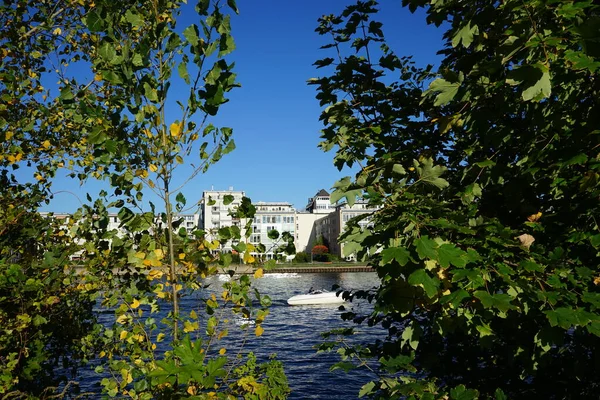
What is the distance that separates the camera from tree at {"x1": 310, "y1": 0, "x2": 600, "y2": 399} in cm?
230

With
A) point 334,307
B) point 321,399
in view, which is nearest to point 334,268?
point 334,307

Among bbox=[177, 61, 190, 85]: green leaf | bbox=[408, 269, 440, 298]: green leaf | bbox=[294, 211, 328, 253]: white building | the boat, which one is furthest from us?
bbox=[294, 211, 328, 253]: white building

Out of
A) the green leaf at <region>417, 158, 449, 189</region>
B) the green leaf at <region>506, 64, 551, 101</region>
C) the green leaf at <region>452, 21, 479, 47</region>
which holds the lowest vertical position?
the green leaf at <region>417, 158, 449, 189</region>

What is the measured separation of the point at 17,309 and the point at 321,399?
13.2 meters

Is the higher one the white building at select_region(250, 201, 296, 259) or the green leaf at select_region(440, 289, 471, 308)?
the white building at select_region(250, 201, 296, 259)

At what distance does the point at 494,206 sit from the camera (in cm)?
393

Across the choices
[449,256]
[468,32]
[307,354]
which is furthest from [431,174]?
[307,354]

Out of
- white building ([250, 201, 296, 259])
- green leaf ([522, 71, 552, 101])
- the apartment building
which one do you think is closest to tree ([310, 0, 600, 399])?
green leaf ([522, 71, 552, 101])

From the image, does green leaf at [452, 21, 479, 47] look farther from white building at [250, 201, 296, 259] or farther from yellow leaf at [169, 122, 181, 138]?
white building at [250, 201, 296, 259]

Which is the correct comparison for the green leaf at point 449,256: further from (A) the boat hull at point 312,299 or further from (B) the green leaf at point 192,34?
(A) the boat hull at point 312,299

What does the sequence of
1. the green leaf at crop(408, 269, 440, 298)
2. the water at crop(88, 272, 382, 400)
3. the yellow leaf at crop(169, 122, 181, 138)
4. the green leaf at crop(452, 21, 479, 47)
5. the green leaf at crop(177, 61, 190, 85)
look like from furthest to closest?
the water at crop(88, 272, 382, 400)
the green leaf at crop(452, 21, 479, 47)
the yellow leaf at crop(169, 122, 181, 138)
the green leaf at crop(177, 61, 190, 85)
the green leaf at crop(408, 269, 440, 298)

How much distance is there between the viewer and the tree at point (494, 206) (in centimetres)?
230

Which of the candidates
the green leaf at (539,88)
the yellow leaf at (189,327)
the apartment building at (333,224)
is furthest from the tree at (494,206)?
the apartment building at (333,224)

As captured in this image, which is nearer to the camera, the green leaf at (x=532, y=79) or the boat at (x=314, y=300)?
the green leaf at (x=532, y=79)
